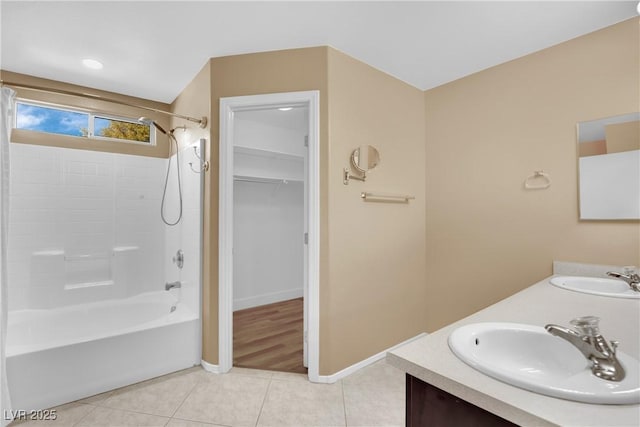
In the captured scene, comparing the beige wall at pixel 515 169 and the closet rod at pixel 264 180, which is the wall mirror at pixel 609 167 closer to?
the beige wall at pixel 515 169

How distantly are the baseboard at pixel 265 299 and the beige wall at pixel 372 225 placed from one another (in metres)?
2.02

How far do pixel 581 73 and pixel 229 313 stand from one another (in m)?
3.06

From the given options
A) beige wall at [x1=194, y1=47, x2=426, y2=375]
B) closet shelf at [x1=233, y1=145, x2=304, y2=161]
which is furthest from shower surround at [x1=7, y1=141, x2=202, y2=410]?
closet shelf at [x1=233, y1=145, x2=304, y2=161]

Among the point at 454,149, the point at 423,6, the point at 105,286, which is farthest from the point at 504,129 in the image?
the point at 105,286

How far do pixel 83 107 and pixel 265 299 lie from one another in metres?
2.94


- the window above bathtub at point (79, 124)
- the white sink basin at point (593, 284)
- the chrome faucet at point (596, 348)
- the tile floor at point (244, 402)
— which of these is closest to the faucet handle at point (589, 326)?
the chrome faucet at point (596, 348)

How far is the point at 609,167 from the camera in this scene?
6.06 ft

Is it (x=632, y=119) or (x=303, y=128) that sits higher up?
(x=303, y=128)

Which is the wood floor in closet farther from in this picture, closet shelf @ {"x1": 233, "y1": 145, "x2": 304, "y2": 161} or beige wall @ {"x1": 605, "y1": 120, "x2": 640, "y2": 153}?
beige wall @ {"x1": 605, "y1": 120, "x2": 640, "y2": 153}

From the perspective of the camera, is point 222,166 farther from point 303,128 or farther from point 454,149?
point 454,149

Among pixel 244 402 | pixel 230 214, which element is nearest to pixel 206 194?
pixel 230 214

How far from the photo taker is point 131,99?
10.0 feet

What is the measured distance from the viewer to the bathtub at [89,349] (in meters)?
1.77

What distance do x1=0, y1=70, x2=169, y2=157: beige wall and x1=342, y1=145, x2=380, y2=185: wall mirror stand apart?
76.7 inches
